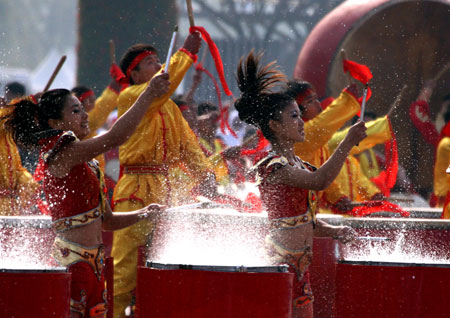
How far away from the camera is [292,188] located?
11.3 feet

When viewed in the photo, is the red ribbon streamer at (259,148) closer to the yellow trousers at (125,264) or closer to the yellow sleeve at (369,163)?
the yellow trousers at (125,264)

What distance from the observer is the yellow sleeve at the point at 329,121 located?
17.1 ft

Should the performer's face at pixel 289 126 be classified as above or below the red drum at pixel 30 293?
above

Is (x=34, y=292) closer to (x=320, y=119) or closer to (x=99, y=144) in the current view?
(x=99, y=144)

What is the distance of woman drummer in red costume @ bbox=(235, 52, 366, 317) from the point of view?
338cm

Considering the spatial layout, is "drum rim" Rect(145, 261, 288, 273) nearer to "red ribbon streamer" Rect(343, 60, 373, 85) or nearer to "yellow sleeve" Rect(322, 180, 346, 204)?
"red ribbon streamer" Rect(343, 60, 373, 85)

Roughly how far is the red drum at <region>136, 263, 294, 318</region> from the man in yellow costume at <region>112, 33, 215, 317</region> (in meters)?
1.82

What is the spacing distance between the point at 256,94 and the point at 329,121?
1570mm

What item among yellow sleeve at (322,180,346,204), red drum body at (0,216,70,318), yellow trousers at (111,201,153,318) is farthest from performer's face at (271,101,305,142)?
yellow sleeve at (322,180,346,204)

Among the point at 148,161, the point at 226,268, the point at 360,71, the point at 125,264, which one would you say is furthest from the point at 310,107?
the point at 226,268

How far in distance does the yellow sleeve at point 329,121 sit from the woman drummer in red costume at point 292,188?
1594 mm

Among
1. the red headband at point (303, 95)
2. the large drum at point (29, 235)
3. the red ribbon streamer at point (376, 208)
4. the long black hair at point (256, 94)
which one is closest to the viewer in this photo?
the long black hair at point (256, 94)

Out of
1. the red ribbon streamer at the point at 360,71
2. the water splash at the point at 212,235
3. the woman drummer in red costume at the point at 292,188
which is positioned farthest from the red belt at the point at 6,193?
the woman drummer in red costume at the point at 292,188

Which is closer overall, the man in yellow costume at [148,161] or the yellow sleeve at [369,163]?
the man in yellow costume at [148,161]
